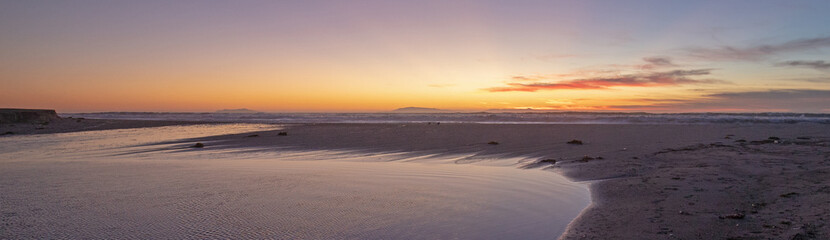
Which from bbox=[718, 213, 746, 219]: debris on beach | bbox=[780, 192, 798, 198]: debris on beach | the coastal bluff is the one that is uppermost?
the coastal bluff

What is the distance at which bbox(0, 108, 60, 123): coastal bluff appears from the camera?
101ft

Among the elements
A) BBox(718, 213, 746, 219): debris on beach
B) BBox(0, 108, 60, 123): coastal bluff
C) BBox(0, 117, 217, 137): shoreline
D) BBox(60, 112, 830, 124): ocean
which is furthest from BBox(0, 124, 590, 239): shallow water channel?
BBox(60, 112, 830, 124): ocean

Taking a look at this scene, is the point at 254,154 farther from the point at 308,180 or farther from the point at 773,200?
the point at 773,200

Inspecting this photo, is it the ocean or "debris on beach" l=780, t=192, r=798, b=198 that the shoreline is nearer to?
the ocean

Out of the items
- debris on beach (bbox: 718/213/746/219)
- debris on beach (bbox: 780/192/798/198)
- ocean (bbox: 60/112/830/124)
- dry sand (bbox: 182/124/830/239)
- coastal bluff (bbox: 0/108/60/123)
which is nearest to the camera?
dry sand (bbox: 182/124/830/239)

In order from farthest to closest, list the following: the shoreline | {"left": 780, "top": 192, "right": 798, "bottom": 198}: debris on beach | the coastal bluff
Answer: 1. the coastal bluff
2. the shoreline
3. {"left": 780, "top": 192, "right": 798, "bottom": 198}: debris on beach

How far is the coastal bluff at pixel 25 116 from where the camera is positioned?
30.8m

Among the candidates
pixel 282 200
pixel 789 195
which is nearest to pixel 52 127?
pixel 282 200

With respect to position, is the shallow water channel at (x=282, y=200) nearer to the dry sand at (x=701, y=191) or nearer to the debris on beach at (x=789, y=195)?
the dry sand at (x=701, y=191)

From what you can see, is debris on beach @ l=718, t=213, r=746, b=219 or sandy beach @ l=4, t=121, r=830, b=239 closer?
sandy beach @ l=4, t=121, r=830, b=239

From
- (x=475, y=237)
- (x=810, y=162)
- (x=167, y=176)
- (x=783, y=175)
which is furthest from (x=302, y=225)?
(x=810, y=162)

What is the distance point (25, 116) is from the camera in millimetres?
33031

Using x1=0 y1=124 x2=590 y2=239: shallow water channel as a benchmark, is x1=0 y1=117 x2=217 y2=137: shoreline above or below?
above

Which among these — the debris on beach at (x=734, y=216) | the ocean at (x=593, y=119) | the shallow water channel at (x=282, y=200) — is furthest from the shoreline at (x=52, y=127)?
the debris on beach at (x=734, y=216)
